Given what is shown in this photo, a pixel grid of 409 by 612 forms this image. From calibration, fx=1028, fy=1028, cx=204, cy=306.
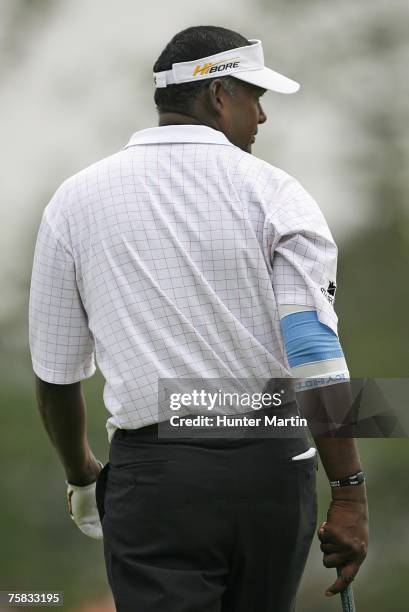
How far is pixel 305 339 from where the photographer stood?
160cm

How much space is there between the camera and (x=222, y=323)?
1.61 m

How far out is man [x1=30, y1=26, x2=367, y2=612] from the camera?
1597 millimetres

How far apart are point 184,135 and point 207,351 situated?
0.38m

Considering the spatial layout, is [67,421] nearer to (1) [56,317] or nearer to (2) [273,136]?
(1) [56,317]

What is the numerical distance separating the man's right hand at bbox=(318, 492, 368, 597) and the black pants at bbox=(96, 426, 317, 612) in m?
0.06

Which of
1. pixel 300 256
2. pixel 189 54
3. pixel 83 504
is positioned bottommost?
pixel 83 504

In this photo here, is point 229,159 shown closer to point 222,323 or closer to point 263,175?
point 263,175

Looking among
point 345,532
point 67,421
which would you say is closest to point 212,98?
point 67,421

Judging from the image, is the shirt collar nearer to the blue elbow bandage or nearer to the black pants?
the blue elbow bandage

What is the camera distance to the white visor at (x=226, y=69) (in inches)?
70.9

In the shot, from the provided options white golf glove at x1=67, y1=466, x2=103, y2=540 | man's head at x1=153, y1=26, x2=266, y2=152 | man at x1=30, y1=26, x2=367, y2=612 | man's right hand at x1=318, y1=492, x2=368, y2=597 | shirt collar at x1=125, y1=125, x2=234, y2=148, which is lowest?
white golf glove at x1=67, y1=466, x2=103, y2=540

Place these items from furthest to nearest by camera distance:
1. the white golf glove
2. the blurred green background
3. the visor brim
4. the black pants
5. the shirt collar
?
the blurred green background → the white golf glove → the visor brim → the shirt collar → the black pants

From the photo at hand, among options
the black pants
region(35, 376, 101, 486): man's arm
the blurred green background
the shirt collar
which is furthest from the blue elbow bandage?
the blurred green background

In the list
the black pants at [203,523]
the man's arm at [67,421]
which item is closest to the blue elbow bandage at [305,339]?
the black pants at [203,523]
